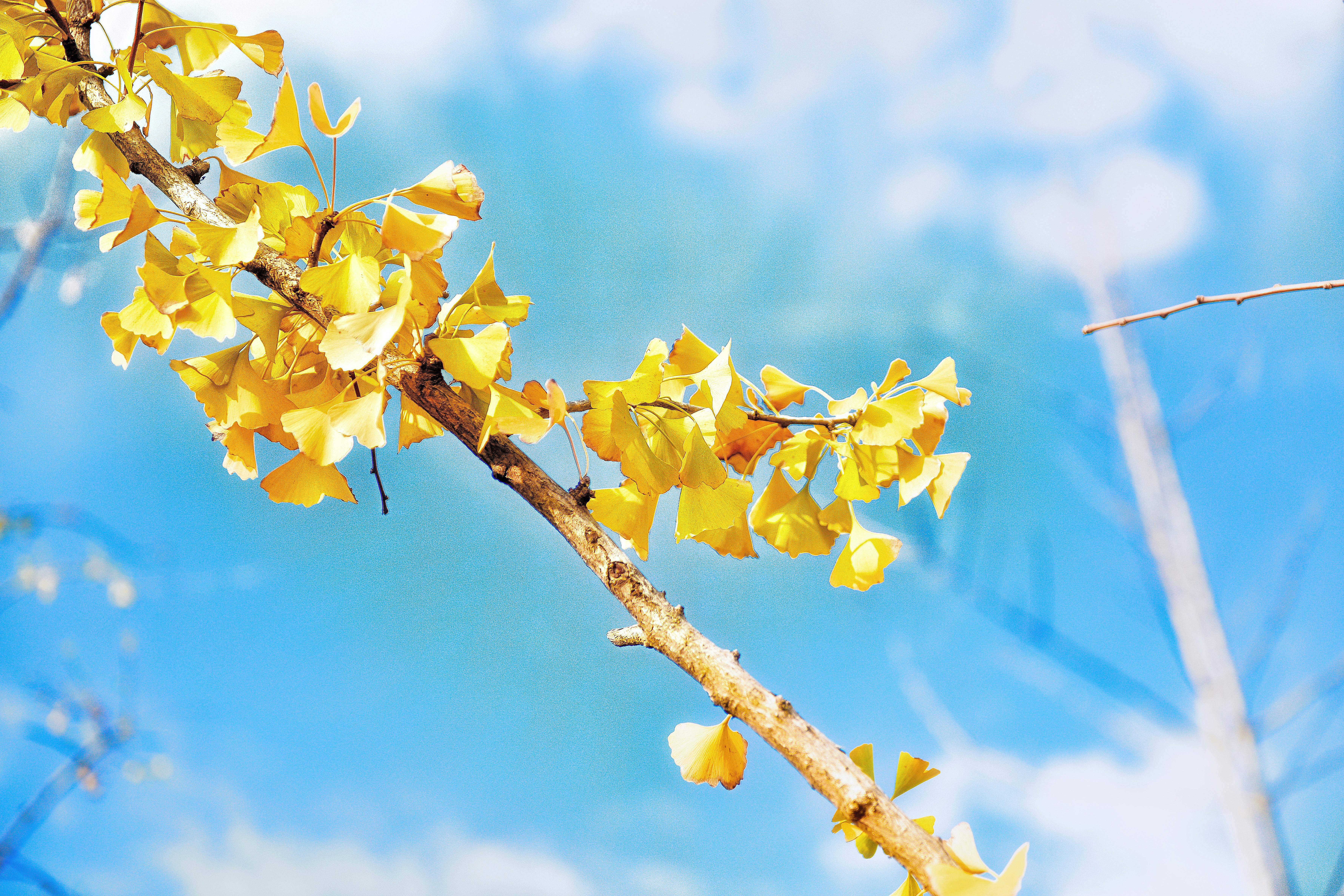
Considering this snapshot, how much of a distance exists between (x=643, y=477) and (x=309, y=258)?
0.29 meters

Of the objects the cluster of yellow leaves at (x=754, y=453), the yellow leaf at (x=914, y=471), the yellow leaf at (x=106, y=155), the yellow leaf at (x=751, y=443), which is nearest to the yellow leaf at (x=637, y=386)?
A: the cluster of yellow leaves at (x=754, y=453)

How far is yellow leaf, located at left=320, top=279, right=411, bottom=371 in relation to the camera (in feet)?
1.46

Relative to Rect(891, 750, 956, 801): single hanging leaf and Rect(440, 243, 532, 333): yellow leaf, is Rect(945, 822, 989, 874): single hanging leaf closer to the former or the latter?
Rect(891, 750, 956, 801): single hanging leaf

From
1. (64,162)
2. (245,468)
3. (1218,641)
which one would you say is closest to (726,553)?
(245,468)

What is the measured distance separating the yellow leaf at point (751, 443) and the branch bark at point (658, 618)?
0.04 meters

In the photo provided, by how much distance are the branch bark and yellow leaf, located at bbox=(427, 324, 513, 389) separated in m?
0.03

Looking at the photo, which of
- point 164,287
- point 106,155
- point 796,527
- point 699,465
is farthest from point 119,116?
point 796,527

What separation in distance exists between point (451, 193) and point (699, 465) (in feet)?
0.84

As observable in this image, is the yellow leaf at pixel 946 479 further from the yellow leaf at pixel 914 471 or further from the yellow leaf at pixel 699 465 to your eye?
the yellow leaf at pixel 699 465

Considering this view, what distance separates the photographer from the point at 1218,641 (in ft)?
7.44

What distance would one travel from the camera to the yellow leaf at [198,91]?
63 centimetres

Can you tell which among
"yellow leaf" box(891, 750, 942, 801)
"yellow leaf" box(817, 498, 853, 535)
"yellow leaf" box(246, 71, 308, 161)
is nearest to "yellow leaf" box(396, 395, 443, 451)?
"yellow leaf" box(246, 71, 308, 161)

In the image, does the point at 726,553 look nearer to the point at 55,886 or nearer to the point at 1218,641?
the point at 55,886

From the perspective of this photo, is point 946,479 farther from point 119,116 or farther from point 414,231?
point 119,116
